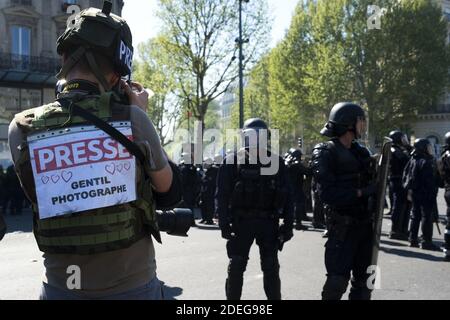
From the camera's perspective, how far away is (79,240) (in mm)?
1811

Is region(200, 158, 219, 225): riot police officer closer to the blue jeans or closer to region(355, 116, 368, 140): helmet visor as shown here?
region(355, 116, 368, 140): helmet visor

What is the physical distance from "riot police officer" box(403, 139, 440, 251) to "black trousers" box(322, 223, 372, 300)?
471cm

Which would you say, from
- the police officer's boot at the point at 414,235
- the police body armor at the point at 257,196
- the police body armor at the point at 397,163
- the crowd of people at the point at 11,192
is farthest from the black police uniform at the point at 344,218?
the crowd of people at the point at 11,192

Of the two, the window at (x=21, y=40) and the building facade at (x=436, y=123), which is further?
the building facade at (x=436, y=123)

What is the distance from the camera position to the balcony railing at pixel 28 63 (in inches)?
963

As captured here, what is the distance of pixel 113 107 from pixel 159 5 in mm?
29361

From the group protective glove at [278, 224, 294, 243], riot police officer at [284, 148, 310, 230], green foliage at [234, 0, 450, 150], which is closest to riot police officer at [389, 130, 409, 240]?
riot police officer at [284, 148, 310, 230]

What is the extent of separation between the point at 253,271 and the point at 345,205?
2758 millimetres

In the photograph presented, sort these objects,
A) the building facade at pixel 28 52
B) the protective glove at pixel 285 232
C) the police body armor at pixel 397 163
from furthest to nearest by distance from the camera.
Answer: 1. the building facade at pixel 28 52
2. the police body armor at pixel 397 163
3. the protective glove at pixel 285 232

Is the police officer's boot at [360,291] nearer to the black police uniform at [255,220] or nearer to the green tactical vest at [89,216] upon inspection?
the black police uniform at [255,220]

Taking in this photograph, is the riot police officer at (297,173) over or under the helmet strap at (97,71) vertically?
under

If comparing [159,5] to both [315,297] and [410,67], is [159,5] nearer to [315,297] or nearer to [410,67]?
[410,67]

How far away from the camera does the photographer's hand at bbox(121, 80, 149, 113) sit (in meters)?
2.02
